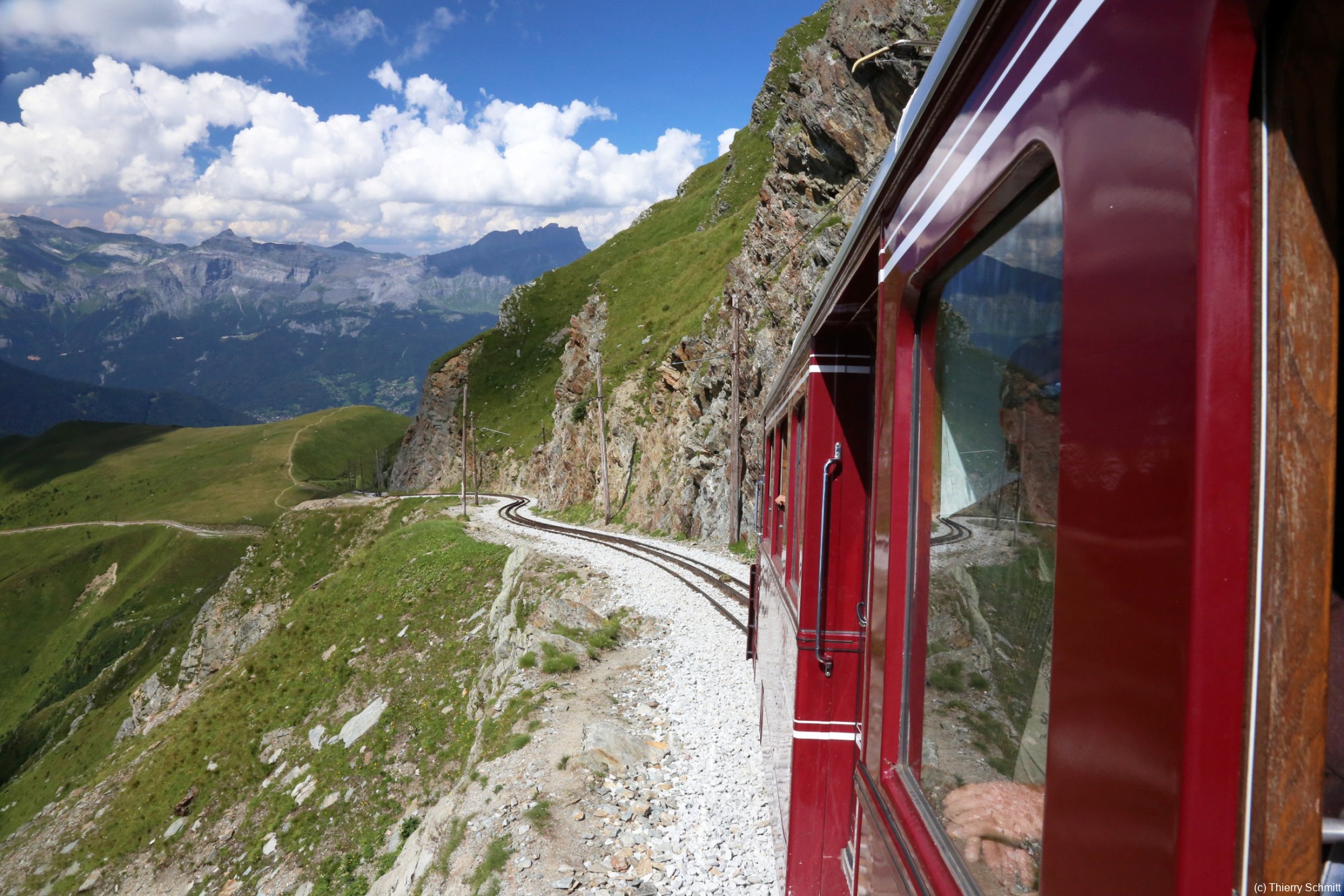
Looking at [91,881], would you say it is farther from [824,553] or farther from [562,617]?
[824,553]

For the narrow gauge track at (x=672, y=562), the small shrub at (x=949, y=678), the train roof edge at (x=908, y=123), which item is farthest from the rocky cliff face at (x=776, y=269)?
the small shrub at (x=949, y=678)

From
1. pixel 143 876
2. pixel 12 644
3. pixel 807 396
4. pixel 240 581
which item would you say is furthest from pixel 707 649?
pixel 12 644

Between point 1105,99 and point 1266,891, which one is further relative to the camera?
point 1105,99

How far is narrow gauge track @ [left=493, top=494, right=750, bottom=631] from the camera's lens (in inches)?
617

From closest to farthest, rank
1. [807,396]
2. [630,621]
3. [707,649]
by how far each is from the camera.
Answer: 1. [807,396]
2. [707,649]
3. [630,621]

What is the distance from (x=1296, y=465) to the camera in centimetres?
88

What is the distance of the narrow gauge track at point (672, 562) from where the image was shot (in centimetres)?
1568

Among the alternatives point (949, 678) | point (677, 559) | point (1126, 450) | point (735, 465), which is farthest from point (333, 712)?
point (1126, 450)

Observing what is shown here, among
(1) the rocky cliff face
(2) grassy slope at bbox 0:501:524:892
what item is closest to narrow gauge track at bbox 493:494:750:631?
(1) the rocky cliff face

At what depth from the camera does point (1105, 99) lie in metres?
1.12

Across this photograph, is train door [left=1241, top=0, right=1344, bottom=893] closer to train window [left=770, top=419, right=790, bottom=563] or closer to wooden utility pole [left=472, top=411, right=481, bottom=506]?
train window [left=770, top=419, right=790, bottom=563]

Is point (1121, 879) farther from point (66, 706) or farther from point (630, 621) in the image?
point (66, 706)

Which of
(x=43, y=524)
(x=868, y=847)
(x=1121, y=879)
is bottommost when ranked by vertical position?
(x=43, y=524)

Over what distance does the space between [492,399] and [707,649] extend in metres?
66.5
